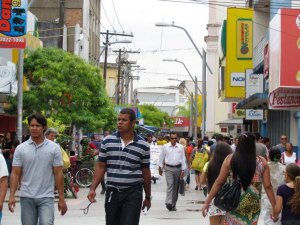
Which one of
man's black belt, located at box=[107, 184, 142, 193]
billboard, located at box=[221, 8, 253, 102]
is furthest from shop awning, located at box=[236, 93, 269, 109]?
man's black belt, located at box=[107, 184, 142, 193]

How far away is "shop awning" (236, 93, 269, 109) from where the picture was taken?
32.1 m

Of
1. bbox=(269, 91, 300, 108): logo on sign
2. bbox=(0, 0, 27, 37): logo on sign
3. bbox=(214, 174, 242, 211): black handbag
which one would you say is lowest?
bbox=(214, 174, 242, 211): black handbag

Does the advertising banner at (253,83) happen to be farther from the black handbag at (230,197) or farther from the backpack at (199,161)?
the black handbag at (230,197)

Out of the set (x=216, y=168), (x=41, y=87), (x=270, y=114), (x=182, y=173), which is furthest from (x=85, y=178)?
(x=216, y=168)

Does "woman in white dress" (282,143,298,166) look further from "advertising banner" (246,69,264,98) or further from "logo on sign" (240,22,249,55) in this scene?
"logo on sign" (240,22,249,55)

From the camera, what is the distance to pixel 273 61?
2698cm

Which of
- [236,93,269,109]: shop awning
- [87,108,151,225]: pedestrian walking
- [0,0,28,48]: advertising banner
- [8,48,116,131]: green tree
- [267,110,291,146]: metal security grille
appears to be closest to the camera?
[87,108,151,225]: pedestrian walking

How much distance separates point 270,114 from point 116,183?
95.8ft

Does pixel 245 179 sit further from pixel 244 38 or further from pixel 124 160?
pixel 244 38

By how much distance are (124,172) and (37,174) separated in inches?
38.7

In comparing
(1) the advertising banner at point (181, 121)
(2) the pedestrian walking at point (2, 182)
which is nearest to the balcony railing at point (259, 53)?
(2) the pedestrian walking at point (2, 182)

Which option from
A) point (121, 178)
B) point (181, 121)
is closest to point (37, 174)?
point (121, 178)

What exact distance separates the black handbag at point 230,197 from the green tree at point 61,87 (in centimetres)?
2295

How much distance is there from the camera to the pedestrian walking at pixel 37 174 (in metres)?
9.48
